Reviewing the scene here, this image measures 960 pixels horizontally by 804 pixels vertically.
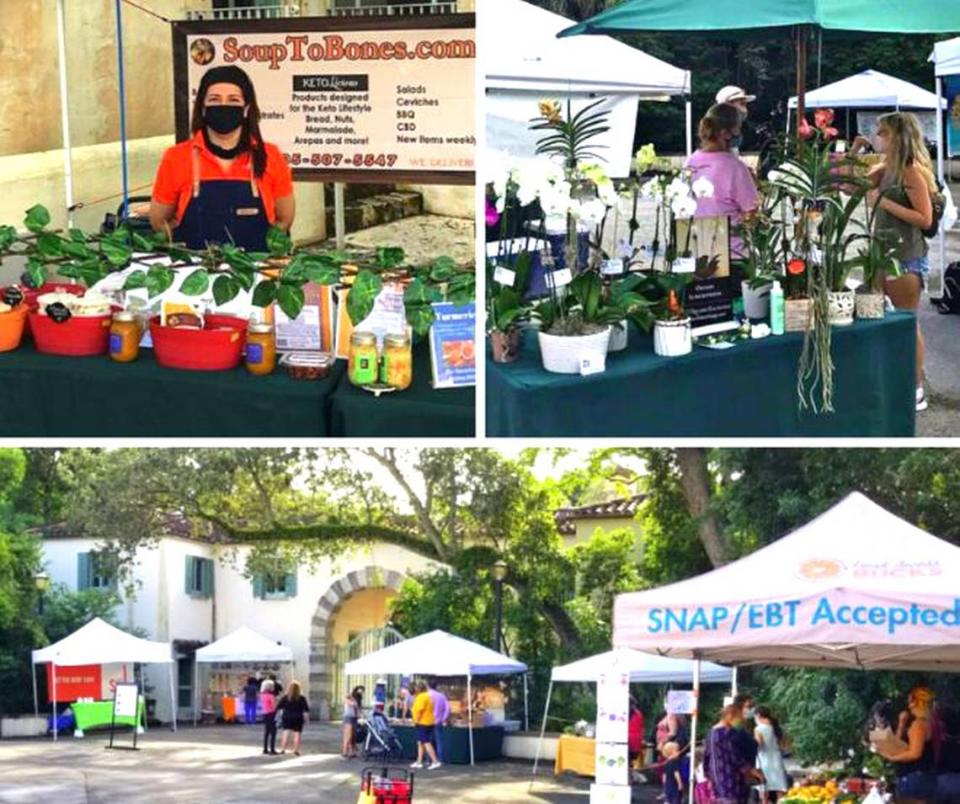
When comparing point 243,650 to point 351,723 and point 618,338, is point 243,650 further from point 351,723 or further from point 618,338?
point 618,338

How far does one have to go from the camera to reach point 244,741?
15945 millimetres

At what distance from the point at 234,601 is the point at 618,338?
1869cm

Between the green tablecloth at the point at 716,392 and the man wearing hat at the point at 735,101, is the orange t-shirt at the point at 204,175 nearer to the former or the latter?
the green tablecloth at the point at 716,392

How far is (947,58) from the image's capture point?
10117 millimetres

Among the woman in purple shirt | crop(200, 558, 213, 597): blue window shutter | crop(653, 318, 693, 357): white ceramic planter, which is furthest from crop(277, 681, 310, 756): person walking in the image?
crop(200, 558, 213, 597): blue window shutter

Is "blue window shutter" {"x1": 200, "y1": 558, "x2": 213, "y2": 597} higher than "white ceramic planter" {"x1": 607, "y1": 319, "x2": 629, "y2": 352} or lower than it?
lower

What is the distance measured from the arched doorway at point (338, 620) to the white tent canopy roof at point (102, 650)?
5502 mm

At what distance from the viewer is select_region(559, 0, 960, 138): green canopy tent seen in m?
5.39

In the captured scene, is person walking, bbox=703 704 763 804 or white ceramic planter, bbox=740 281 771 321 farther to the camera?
person walking, bbox=703 704 763 804

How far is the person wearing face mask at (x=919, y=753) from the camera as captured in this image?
6403 mm

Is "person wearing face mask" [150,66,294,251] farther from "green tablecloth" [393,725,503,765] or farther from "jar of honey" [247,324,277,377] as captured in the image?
"green tablecloth" [393,725,503,765]

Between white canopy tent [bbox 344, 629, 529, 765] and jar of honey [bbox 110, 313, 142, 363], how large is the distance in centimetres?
768

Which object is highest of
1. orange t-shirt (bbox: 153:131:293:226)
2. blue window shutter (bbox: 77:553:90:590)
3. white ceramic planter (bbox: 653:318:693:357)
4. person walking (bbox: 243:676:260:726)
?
orange t-shirt (bbox: 153:131:293:226)

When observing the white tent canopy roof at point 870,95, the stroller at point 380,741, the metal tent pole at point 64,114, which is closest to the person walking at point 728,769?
the metal tent pole at point 64,114
